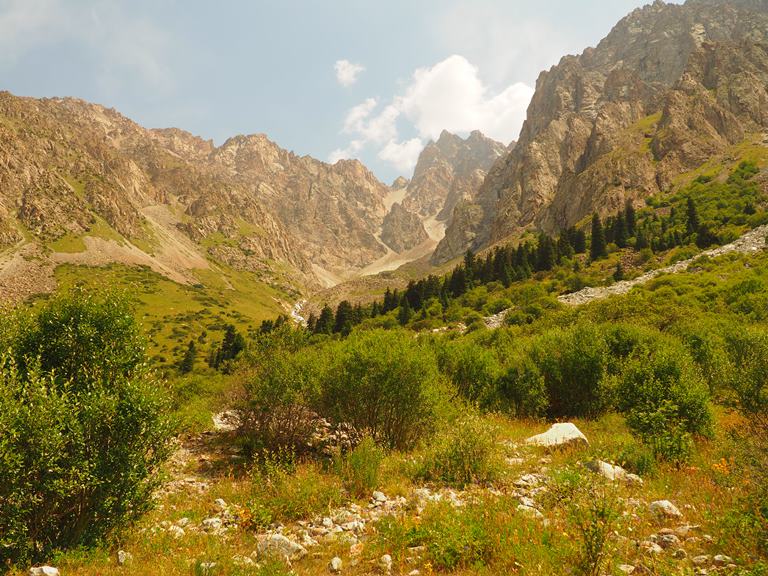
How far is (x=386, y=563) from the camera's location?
8625 mm

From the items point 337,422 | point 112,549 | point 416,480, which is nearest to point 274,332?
point 337,422

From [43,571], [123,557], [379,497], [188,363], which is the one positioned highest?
[43,571]

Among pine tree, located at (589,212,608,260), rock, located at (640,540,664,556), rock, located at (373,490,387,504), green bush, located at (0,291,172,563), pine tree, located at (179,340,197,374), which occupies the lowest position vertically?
pine tree, located at (179,340,197,374)

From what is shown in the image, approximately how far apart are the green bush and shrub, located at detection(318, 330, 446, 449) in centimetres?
934

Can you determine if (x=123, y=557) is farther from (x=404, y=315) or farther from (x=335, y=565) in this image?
(x=404, y=315)

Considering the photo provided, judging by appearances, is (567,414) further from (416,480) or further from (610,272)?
(610,272)

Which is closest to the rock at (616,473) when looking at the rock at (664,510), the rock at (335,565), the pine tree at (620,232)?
the rock at (664,510)

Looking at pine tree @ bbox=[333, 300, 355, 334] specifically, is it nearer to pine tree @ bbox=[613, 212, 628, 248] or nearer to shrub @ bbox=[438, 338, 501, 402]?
Result: pine tree @ bbox=[613, 212, 628, 248]

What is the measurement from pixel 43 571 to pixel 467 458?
36.5ft

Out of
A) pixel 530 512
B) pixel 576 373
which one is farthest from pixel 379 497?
pixel 576 373

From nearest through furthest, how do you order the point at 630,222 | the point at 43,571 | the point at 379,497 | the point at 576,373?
the point at 43,571
the point at 379,497
the point at 576,373
the point at 630,222

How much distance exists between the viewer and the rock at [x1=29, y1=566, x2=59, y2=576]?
7.93m

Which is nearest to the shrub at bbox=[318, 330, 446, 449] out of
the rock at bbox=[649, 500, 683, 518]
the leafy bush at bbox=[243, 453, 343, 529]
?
the leafy bush at bbox=[243, 453, 343, 529]

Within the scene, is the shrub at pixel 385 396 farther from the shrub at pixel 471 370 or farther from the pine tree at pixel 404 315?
the pine tree at pixel 404 315
